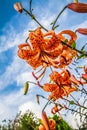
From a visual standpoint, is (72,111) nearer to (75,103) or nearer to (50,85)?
(75,103)

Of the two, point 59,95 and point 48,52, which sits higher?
point 48,52

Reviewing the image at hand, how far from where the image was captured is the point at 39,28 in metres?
1.68

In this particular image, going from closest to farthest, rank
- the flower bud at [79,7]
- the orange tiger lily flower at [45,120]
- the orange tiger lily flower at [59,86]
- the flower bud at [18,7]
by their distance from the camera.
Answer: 1. the flower bud at [79,7]
2. the flower bud at [18,7]
3. the orange tiger lily flower at [45,120]
4. the orange tiger lily flower at [59,86]

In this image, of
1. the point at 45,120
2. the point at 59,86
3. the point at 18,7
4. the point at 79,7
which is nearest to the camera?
the point at 79,7

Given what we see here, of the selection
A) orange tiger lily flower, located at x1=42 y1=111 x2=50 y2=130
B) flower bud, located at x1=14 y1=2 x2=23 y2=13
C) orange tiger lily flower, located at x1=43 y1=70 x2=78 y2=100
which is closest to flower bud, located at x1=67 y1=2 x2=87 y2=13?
flower bud, located at x1=14 y1=2 x2=23 y2=13

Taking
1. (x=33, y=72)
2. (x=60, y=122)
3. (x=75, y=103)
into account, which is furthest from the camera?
(x=60, y=122)

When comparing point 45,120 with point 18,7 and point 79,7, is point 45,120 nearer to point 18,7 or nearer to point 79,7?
point 18,7

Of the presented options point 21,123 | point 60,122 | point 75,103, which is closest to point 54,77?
point 75,103

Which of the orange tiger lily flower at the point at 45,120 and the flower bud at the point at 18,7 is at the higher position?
the flower bud at the point at 18,7

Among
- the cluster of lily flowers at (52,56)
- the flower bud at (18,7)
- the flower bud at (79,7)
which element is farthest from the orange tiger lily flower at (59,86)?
the flower bud at (79,7)

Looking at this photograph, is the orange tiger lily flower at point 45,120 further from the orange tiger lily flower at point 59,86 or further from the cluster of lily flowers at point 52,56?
the orange tiger lily flower at point 59,86

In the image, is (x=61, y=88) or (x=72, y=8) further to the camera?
(x=61, y=88)

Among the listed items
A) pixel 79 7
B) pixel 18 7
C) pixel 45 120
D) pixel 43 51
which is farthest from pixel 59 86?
pixel 79 7

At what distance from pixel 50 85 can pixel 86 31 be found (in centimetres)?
114
